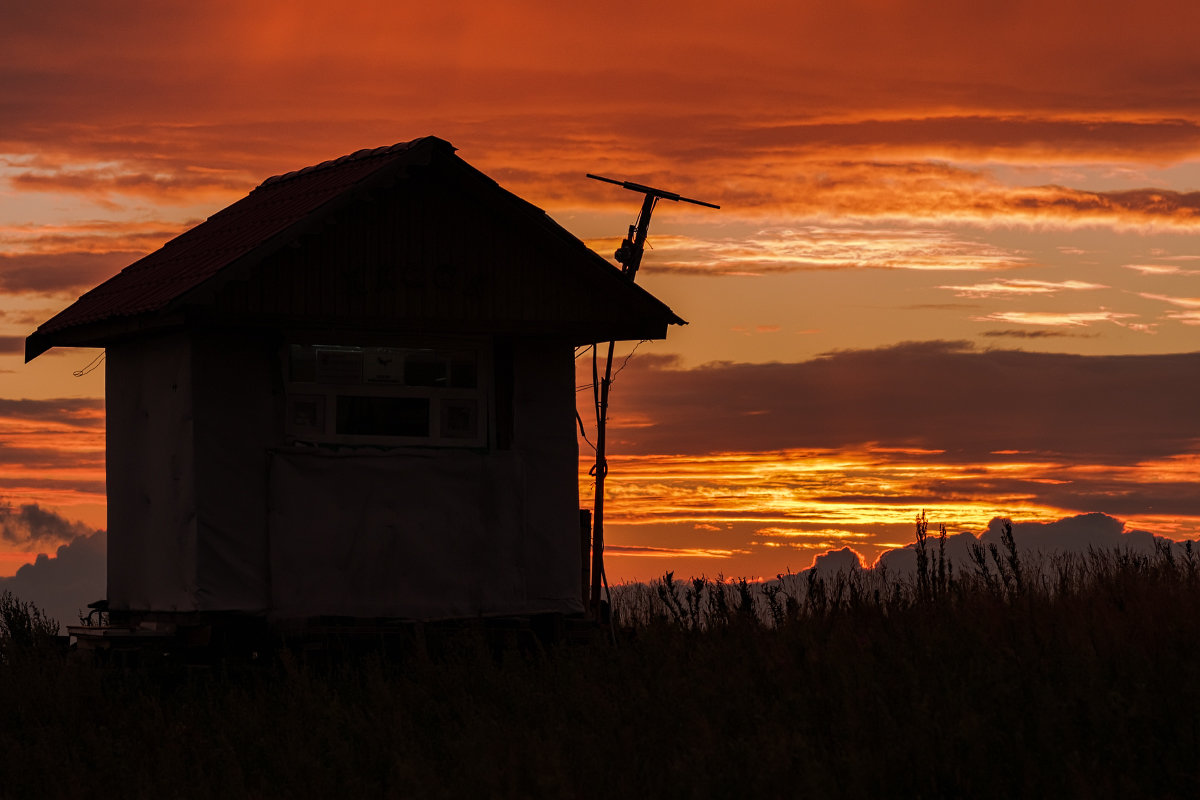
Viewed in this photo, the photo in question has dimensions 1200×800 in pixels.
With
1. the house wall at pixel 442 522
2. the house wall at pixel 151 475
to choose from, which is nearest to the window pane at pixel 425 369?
the house wall at pixel 442 522

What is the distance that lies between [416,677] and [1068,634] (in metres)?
6.57

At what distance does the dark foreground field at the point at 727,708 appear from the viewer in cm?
991

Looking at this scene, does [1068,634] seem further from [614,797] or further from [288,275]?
[288,275]

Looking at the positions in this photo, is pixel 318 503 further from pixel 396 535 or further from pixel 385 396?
pixel 385 396

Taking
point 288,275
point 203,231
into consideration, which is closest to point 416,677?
point 288,275

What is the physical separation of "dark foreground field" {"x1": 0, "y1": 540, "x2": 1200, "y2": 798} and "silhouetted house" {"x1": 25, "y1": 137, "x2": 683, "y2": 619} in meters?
1.00

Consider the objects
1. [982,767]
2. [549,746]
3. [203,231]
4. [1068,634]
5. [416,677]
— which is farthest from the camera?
[203,231]

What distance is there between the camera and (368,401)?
52.0 ft

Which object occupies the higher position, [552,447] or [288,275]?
[288,275]

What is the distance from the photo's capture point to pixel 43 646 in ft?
55.0

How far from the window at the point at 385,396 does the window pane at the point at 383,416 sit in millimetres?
10

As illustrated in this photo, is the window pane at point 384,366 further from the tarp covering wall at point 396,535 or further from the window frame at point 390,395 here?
the tarp covering wall at point 396,535

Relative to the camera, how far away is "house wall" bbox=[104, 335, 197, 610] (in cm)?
1514

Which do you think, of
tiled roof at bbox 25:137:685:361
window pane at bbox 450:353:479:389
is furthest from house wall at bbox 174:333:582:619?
tiled roof at bbox 25:137:685:361
